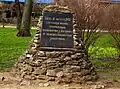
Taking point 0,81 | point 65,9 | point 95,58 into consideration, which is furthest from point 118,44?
point 0,81

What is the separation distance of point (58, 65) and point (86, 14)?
350 cm

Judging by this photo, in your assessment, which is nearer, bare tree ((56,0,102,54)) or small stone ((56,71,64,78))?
small stone ((56,71,64,78))

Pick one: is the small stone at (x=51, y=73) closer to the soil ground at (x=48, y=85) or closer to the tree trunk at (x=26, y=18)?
the soil ground at (x=48, y=85)

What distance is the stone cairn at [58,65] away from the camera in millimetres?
11062

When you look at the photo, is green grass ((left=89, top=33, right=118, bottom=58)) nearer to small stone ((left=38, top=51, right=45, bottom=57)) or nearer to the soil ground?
the soil ground

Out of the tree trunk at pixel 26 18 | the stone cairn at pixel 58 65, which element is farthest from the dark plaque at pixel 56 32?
the tree trunk at pixel 26 18

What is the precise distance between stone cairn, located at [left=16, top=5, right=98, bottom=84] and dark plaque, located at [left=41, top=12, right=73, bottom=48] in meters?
0.14

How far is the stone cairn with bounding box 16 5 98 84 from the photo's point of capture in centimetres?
1106

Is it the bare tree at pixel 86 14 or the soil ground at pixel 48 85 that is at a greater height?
the bare tree at pixel 86 14

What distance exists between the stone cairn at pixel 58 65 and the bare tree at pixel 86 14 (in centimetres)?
245

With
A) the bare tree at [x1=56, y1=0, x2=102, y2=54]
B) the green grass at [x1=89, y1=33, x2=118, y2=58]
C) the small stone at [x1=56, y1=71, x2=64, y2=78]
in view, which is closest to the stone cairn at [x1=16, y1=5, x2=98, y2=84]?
the small stone at [x1=56, y1=71, x2=64, y2=78]

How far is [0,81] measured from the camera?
1114 centimetres

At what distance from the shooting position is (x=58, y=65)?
439 inches

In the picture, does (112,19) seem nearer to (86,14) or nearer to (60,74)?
(86,14)
